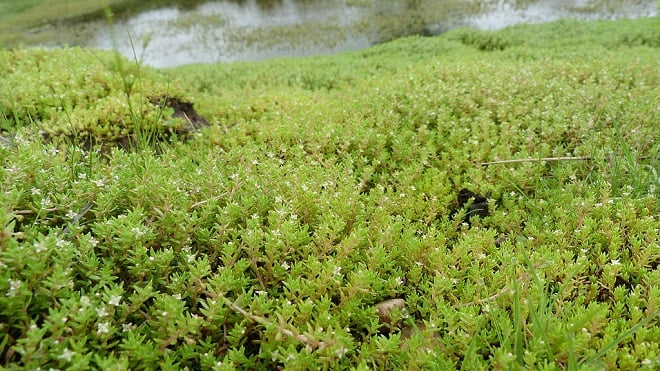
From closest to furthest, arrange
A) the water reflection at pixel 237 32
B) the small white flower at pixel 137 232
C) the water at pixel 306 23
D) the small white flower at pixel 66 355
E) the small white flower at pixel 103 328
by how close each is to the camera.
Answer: the small white flower at pixel 66 355 < the small white flower at pixel 103 328 < the small white flower at pixel 137 232 < the water reflection at pixel 237 32 < the water at pixel 306 23

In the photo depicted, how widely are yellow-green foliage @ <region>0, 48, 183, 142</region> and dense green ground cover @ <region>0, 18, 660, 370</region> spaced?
0.16 feet

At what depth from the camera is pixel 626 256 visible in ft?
9.14

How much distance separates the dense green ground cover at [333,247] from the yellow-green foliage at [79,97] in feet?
0.16

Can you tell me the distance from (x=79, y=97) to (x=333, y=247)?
437 centimetres

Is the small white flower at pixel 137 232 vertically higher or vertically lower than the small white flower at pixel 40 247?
lower

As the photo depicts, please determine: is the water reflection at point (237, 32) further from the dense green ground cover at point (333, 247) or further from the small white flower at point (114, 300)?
the small white flower at point (114, 300)

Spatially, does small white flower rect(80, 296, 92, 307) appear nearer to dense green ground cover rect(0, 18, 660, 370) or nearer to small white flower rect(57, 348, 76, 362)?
dense green ground cover rect(0, 18, 660, 370)

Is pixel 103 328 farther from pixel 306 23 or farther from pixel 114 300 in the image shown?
pixel 306 23

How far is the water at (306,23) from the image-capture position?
20.6m

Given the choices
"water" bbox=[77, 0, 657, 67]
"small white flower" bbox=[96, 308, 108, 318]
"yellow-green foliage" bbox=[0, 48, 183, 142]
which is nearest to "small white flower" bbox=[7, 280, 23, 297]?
"small white flower" bbox=[96, 308, 108, 318]

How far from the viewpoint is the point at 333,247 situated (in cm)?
262

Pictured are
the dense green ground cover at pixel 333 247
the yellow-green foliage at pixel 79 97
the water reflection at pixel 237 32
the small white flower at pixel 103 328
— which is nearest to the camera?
the small white flower at pixel 103 328

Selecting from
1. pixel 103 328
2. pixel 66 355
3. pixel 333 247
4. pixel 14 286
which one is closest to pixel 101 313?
pixel 103 328

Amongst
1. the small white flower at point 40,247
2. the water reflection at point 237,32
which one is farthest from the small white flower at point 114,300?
the water reflection at point 237,32
